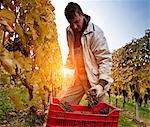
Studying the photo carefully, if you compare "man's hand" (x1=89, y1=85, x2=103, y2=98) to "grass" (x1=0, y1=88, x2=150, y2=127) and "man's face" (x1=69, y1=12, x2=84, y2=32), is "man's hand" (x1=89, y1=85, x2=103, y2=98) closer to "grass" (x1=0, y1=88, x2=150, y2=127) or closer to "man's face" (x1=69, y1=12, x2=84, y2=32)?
"man's face" (x1=69, y1=12, x2=84, y2=32)

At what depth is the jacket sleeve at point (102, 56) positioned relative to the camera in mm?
1284

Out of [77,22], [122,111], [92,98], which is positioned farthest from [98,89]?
[122,111]

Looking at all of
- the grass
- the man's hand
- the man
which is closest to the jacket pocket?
the man

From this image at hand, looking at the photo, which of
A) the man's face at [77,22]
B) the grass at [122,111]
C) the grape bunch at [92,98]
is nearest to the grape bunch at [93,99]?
the grape bunch at [92,98]

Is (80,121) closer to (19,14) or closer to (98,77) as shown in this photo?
(98,77)

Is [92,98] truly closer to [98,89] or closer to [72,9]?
[98,89]

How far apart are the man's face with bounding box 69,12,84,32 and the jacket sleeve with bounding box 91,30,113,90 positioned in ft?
0.20

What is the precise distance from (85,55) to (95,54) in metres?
0.03

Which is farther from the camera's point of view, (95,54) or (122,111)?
(122,111)

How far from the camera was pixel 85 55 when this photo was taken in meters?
1.34

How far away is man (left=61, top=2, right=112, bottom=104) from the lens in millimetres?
1289

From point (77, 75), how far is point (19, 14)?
0.29 m

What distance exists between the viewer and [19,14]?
4.74ft

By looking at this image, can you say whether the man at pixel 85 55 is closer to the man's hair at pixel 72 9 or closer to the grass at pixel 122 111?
the man's hair at pixel 72 9
